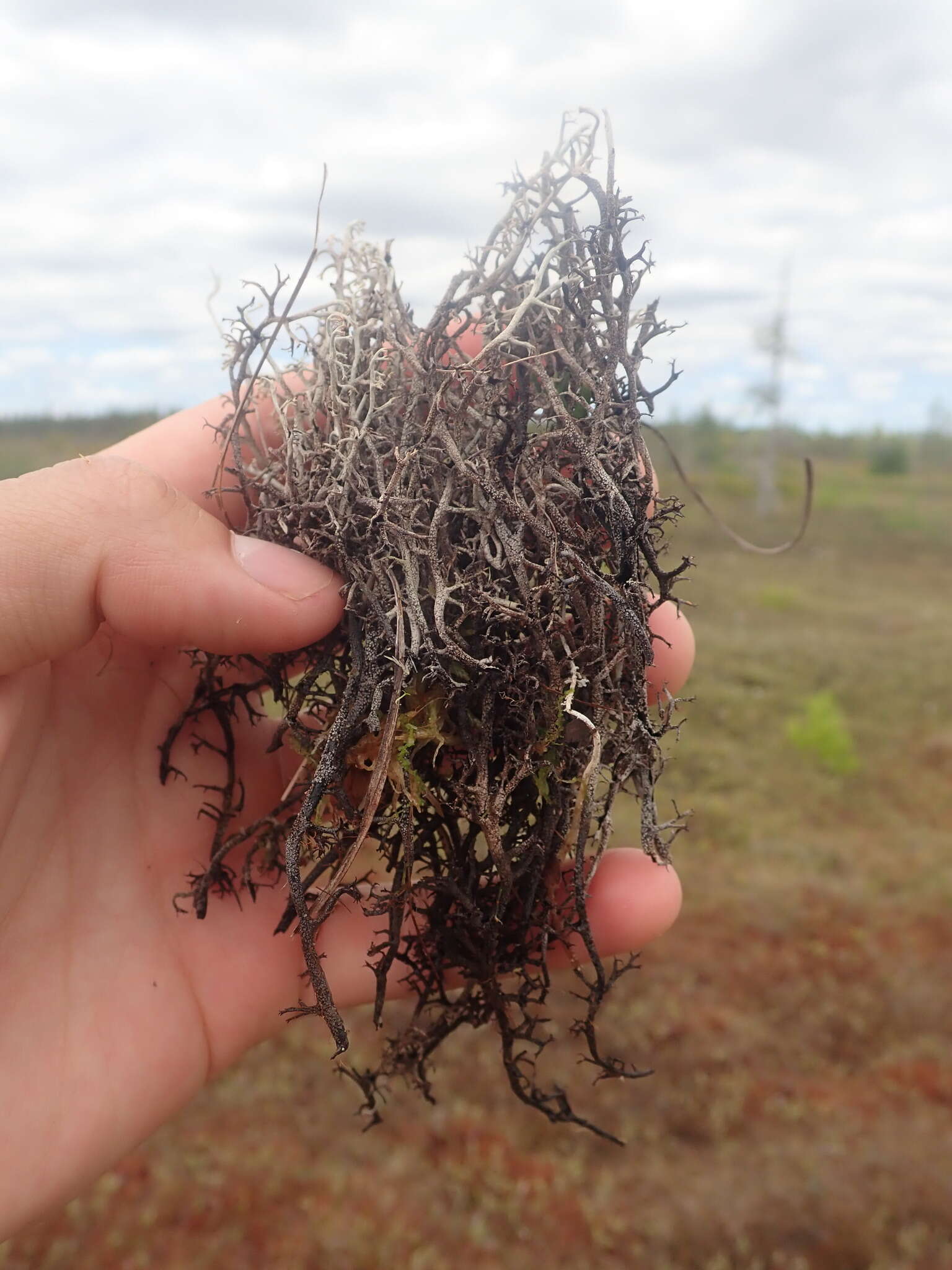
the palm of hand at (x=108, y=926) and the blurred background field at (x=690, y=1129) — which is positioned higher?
the palm of hand at (x=108, y=926)

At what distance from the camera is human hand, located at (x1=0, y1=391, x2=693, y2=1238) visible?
54.9 inches

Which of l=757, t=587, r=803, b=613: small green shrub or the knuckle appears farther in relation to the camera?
l=757, t=587, r=803, b=613: small green shrub

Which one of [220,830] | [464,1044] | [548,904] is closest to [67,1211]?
[464,1044]

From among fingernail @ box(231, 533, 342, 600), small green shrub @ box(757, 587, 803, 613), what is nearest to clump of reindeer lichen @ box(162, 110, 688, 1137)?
fingernail @ box(231, 533, 342, 600)

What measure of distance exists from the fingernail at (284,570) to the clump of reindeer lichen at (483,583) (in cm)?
3

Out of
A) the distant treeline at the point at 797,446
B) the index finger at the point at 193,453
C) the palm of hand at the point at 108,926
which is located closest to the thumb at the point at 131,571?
the palm of hand at the point at 108,926

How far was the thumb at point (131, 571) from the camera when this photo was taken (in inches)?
53.8

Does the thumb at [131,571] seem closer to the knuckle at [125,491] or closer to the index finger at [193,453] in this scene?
the knuckle at [125,491]

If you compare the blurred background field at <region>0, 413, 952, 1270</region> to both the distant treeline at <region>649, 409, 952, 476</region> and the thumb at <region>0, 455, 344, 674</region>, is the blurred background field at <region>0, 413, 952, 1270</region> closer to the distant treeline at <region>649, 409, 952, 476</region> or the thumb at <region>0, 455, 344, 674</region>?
the thumb at <region>0, 455, 344, 674</region>

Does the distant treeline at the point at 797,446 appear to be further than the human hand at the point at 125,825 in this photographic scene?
Yes

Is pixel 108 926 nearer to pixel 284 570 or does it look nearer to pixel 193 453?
pixel 284 570

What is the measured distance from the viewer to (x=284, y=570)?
4.58 feet

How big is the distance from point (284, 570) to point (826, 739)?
19.5ft

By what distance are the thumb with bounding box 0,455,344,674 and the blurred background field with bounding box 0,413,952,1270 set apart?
265mm
